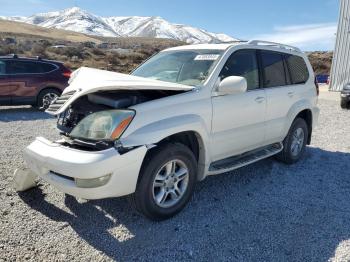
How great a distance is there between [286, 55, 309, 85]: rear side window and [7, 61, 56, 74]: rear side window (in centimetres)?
815

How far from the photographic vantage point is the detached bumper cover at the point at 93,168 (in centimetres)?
Result: 321

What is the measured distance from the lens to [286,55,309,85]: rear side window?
5.65 m

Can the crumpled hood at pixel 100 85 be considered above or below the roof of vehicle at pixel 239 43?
below

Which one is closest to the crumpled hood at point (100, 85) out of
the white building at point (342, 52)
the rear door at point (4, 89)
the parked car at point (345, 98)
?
the rear door at point (4, 89)

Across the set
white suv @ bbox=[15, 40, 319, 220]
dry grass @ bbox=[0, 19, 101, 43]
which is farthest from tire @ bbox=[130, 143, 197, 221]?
dry grass @ bbox=[0, 19, 101, 43]

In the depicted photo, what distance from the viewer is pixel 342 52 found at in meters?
17.3

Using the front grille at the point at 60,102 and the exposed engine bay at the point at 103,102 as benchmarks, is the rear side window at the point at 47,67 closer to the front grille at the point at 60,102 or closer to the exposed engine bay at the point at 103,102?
the exposed engine bay at the point at 103,102

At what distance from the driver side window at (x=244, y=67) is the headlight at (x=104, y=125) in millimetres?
1464

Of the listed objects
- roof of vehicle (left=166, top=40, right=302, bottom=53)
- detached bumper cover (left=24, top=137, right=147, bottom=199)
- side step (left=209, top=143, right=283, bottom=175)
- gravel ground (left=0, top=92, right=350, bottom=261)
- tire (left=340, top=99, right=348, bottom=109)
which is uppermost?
roof of vehicle (left=166, top=40, right=302, bottom=53)

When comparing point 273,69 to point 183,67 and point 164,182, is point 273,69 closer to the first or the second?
point 183,67

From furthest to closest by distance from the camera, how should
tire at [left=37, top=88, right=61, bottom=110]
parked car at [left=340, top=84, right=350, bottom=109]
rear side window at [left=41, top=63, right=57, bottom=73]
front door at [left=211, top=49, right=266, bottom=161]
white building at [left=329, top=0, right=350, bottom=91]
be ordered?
white building at [left=329, top=0, right=350, bottom=91]
parked car at [left=340, top=84, right=350, bottom=109]
rear side window at [left=41, top=63, right=57, bottom=73]
tire at [left=37, top=88, right=61, bottom=110]
front door at [left=211, top=49, right=266, bottom=161]

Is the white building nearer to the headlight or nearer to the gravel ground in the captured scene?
the gravel ground

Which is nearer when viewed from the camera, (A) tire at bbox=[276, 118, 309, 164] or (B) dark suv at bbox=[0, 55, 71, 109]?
(A) tire at bbox=[276, 118, 309, 164]

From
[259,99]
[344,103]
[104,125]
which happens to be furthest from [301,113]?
[344,103]
